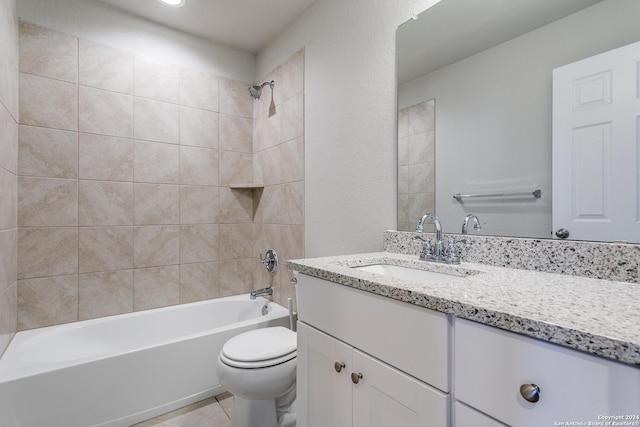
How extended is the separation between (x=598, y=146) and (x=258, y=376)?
1516 mm

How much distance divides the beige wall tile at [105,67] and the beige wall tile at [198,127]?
1.27 feet

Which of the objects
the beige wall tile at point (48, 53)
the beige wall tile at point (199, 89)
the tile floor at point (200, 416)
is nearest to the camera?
the tile floor at point (200, 416)

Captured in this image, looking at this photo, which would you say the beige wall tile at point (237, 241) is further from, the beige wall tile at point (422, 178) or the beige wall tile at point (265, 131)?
the beige wall tile at point (422, 178)

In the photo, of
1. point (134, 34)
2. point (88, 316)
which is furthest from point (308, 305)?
point (134, 34)

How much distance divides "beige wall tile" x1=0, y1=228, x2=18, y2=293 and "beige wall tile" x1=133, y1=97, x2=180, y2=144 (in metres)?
0.92

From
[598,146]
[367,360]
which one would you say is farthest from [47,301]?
[598,146]

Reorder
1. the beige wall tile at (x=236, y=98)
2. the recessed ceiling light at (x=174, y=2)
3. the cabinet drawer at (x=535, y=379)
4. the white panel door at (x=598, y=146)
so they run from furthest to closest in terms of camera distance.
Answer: the beige wall tile at (x=236, y=98), the recessed ceiling light at (x=174, y=2), the white panel door at (x=598, y=146), the cabinet drawer at (x=535, y=379)

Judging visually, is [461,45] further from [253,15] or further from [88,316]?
[88,316]

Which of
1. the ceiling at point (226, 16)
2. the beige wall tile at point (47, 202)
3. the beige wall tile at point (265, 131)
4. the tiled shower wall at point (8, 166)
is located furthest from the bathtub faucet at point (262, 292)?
the ceiling at point (226, 16)

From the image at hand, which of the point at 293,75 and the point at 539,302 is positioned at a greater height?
the point at 293,75

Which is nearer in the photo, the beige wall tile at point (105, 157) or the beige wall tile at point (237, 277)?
the beige wall tile at point (105, 157)

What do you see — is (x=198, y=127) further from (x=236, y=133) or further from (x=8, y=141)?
(x=8, y=141)

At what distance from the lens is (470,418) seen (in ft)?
2.13

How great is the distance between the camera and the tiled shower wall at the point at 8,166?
1516mm
